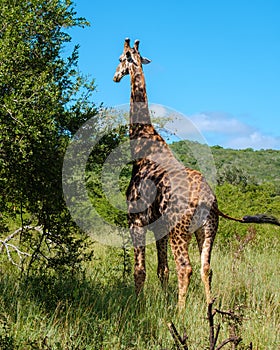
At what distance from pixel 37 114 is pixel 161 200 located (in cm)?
189

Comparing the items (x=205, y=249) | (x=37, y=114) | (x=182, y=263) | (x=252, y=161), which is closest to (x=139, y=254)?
(x=182, y=263)

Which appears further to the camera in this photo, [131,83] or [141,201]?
[131,83]

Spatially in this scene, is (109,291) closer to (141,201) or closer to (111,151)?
(141,201)

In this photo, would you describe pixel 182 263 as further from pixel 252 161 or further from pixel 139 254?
pixel 252 161

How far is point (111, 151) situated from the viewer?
9570mm

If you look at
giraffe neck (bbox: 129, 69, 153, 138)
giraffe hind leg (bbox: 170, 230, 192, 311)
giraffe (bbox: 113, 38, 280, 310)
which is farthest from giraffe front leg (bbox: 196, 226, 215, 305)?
giraffe neck (bbox: 129, 69, 153, 138)

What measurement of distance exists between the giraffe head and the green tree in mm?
984

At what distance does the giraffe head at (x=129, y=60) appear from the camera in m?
8.22

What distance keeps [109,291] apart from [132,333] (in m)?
1.65

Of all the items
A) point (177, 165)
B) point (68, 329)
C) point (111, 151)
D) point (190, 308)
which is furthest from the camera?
point (111, 151)

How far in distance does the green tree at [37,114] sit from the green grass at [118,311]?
36.3 inches

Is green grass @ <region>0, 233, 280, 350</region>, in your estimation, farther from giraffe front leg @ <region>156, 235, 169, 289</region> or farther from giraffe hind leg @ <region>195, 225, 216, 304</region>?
giraffe hind leg @ <region>195, 225, 216, 304</region>

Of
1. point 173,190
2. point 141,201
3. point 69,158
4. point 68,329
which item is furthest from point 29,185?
point 68,329

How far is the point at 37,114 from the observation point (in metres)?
7.10
